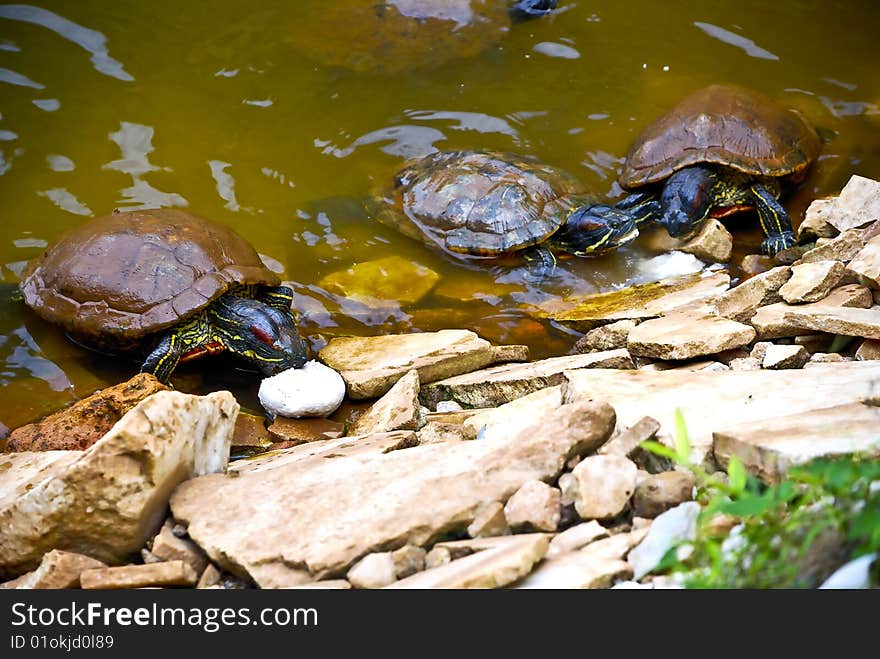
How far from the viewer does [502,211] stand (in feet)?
18.8

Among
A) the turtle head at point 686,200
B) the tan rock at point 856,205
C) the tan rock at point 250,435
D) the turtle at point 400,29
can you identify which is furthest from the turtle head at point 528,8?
the tan rock at point 250,435

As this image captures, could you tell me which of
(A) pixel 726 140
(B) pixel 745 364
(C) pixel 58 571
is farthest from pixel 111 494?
(A) pixel 726 140

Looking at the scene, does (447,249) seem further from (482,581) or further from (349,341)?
(482,581)

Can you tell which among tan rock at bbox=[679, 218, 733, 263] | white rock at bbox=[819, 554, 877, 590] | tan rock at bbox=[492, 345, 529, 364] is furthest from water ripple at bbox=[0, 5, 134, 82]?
white rock at bbox=[819, 554, 877, 590]

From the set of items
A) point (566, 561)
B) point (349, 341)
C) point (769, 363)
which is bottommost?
point (349, 341)

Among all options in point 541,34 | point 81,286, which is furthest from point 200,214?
point 541,34

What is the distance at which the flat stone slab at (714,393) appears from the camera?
9.04 ft

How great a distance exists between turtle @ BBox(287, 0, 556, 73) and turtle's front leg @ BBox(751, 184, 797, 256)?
2641 millimetres

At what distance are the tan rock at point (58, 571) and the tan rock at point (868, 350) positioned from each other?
308 centimetres

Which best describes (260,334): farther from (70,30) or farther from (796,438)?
(70,30)

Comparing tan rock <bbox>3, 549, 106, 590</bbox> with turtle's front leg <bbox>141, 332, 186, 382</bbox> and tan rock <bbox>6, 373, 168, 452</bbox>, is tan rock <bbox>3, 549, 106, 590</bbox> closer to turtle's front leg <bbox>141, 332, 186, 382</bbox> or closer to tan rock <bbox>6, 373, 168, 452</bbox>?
tan rock <bbox>6, 373, 168, 452</bbox>

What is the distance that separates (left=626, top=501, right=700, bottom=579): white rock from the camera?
211 cm

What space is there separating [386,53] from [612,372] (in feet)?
14.7

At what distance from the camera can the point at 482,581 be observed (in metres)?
2.05
